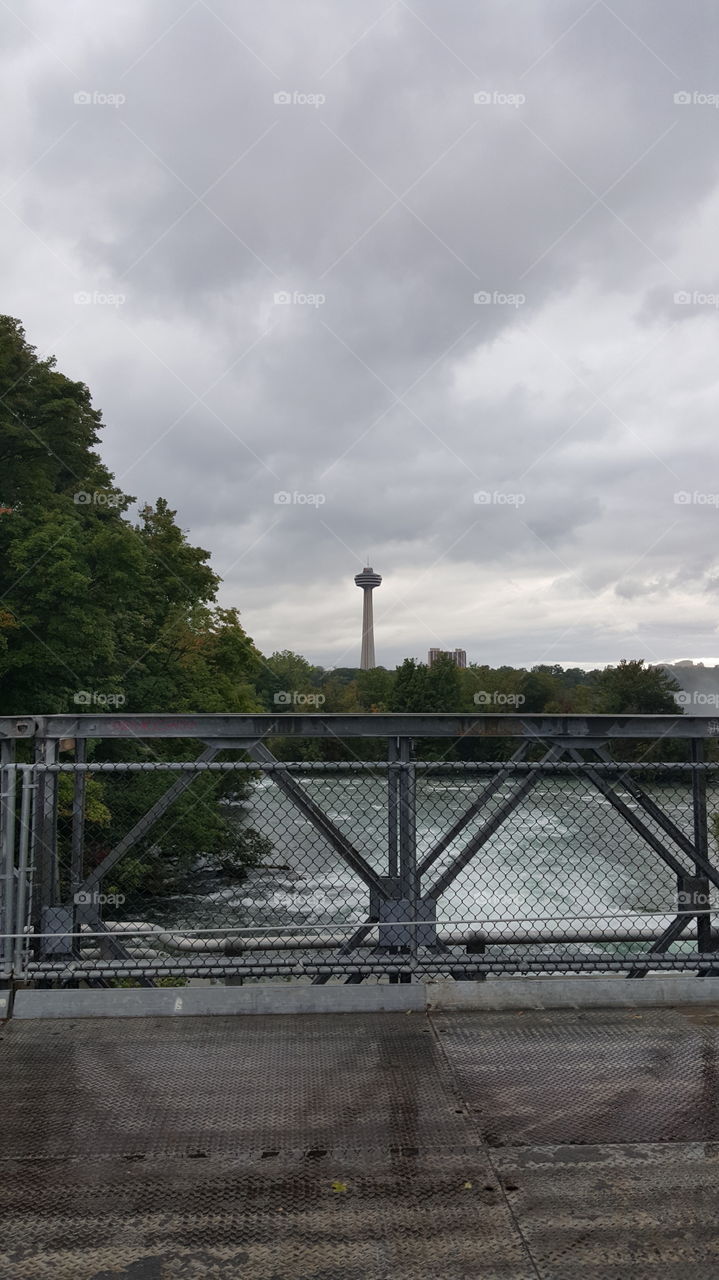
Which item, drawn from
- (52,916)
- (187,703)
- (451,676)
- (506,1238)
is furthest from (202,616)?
(451,676)

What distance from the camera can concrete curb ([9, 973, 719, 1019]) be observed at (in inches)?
185

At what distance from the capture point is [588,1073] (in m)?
3.99

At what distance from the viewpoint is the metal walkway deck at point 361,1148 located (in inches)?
107

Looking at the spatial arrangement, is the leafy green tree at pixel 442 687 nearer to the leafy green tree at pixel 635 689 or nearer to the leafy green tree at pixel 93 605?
the leafy green tree at pixel 635 689

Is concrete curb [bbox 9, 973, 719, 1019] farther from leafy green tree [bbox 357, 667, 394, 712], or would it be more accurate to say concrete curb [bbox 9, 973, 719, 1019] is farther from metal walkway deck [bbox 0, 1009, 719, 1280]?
leafy green tree [bbox 357, 667, 394, 712]

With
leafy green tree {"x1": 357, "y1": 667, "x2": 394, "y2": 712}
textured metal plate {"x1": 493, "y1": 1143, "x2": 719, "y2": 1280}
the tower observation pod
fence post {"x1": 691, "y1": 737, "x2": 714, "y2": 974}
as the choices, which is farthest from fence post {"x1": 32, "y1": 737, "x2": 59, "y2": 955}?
the tower observation pod

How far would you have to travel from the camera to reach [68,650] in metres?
25.2

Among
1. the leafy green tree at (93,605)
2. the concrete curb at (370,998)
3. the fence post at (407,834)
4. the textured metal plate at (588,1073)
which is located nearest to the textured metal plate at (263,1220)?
the textured metal plate at (588,1073)

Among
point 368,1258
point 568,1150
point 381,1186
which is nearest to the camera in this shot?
point 368,1258

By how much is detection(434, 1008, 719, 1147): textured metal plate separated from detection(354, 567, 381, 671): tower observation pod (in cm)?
14119

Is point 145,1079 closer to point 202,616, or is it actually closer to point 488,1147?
point 488,1147

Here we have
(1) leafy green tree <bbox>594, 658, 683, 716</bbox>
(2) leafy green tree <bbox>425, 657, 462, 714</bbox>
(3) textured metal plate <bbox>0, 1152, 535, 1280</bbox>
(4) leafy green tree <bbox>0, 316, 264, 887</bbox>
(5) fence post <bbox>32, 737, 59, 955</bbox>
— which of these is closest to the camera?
(3) textured metal plate <bbox>0, 1152, 535, 1280</bbox>

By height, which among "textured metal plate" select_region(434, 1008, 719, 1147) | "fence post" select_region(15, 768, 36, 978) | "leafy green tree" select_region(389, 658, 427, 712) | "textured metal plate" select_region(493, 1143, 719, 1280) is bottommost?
"textured metal plate" select_region(493, 1143, 719, 1280)

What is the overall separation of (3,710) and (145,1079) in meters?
22.7
